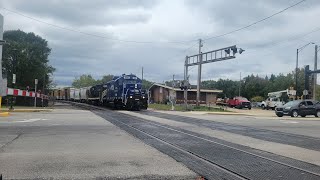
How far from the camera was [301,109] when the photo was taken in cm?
4159

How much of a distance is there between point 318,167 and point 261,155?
222 centimetres

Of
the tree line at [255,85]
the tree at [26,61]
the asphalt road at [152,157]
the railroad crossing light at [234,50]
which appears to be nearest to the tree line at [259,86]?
the tree line at [255,85]

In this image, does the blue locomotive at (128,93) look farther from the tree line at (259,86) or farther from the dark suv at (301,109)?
the tree line at (259,86)

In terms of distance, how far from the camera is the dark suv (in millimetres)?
41500

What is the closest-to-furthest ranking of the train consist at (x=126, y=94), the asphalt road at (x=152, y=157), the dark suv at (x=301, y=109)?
the asphalt road at (x=152, y=157)
the dark suv at (x=301, y=109)
the train consist at (x=126, y=94)

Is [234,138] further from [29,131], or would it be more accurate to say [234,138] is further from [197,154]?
[29,131]

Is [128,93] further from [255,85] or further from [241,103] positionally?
[255,85]

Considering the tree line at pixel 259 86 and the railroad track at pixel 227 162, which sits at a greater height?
the tree line at pixel 259 86

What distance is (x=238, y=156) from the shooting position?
12.2 m

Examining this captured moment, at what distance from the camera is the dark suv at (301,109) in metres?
41.5

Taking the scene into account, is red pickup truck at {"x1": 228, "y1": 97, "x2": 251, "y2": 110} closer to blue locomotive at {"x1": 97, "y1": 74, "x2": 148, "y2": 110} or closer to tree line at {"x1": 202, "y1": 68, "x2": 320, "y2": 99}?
blue locomotive at {"x1": 97, "y1": 74, "x2": 148, "y2": 110}

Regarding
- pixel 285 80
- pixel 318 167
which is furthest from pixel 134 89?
pixel 285 80

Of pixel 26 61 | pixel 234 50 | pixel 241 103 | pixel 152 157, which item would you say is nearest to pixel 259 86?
pixel 241 103

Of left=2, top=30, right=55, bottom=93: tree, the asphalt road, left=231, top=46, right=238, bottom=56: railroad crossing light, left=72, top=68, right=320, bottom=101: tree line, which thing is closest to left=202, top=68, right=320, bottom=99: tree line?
left=72, top=68, right=320, bottom=101: tree line
